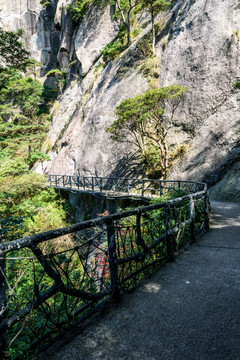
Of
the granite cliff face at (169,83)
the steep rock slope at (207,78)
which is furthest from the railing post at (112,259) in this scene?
the steep rock slope at (207,78)

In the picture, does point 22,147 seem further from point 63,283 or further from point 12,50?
point 63,283

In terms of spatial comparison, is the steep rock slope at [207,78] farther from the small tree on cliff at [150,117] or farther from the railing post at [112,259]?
the railing post at [112,259]

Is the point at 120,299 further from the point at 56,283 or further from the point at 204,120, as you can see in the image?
the point at 204,120

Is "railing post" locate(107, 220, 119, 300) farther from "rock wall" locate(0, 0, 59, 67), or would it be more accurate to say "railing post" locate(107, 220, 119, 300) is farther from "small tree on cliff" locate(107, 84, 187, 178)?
"rock wall" locate(0, 0, 59, 67)

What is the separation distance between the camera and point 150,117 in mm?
15359

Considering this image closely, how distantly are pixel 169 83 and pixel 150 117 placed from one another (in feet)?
19.0

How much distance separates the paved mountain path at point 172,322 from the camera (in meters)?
1.82

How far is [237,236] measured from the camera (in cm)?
526

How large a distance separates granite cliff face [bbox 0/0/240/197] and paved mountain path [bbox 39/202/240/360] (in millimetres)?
9515

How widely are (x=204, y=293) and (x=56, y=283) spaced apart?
6.49 feet

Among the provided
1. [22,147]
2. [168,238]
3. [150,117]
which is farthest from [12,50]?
[168,238]

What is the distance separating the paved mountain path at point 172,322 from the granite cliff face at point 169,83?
951cm

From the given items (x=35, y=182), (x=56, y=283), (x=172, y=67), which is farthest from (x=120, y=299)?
(x=172, y=67)

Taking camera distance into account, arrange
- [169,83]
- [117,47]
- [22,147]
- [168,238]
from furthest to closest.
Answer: [22,147] < [117,47] < [169,83] < [168,238]
